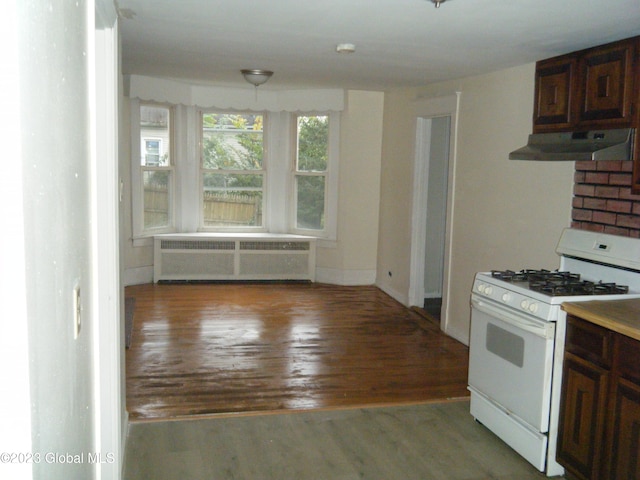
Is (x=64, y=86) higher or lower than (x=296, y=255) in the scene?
higher

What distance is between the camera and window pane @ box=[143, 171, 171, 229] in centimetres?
711

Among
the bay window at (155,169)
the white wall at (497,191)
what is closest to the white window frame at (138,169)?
the bay window at (155,169)

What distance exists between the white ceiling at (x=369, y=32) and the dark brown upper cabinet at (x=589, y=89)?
8cm

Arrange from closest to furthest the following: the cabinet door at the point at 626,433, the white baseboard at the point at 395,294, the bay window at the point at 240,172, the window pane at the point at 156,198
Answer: the cabinet door at the point at 626,433, the white baseboard at the point at 395,294, the window pane at the point at 156,198, the bay window at the point at 240,172

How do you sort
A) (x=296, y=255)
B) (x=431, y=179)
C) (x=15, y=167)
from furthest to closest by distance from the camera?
(x=296, y=255) → (x=431, y=179) → (x=15, y=167)

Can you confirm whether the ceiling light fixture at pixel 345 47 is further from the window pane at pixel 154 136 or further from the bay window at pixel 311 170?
the window pane at pixel 154 136

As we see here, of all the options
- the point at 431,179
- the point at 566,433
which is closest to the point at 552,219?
the point at 566,433

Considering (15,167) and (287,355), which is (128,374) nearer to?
(287,355)

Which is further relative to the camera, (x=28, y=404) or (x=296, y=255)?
(x=296, y=255)

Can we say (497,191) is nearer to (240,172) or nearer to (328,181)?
(328,181)

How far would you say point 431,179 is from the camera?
673 cm

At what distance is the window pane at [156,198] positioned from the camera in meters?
7.11

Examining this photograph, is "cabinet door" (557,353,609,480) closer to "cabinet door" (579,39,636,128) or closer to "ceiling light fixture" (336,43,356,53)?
"cabinet door" (579,39,636,128)

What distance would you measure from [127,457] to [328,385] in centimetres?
149
